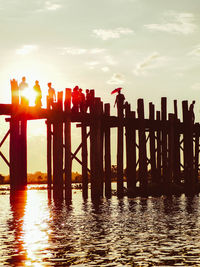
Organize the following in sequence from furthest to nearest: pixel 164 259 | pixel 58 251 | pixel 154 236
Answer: pixel 154 236 → pixel 58 251 → pixel 164 259

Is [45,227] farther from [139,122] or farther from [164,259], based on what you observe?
[139,122]

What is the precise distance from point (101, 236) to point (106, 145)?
11.9 metres

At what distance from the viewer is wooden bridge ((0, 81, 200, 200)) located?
76.3ft

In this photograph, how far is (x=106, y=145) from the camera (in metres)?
26.4

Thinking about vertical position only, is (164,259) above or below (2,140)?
below

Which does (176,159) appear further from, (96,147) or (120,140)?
(96,147)

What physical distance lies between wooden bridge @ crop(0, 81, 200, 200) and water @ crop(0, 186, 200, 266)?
7.01 feet

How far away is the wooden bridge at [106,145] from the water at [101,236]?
2.14 metres

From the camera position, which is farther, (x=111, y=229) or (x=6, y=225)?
(x=6, y=225)

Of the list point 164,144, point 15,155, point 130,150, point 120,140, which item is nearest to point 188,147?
point 164,144

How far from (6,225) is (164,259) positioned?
6810 mm

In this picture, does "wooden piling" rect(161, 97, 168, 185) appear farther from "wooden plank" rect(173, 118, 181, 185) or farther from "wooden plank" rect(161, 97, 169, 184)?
"wooden plank" rect(173, 118, 181, 185)

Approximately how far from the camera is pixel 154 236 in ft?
48.0

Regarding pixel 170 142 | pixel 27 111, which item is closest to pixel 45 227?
pixel 27 111
